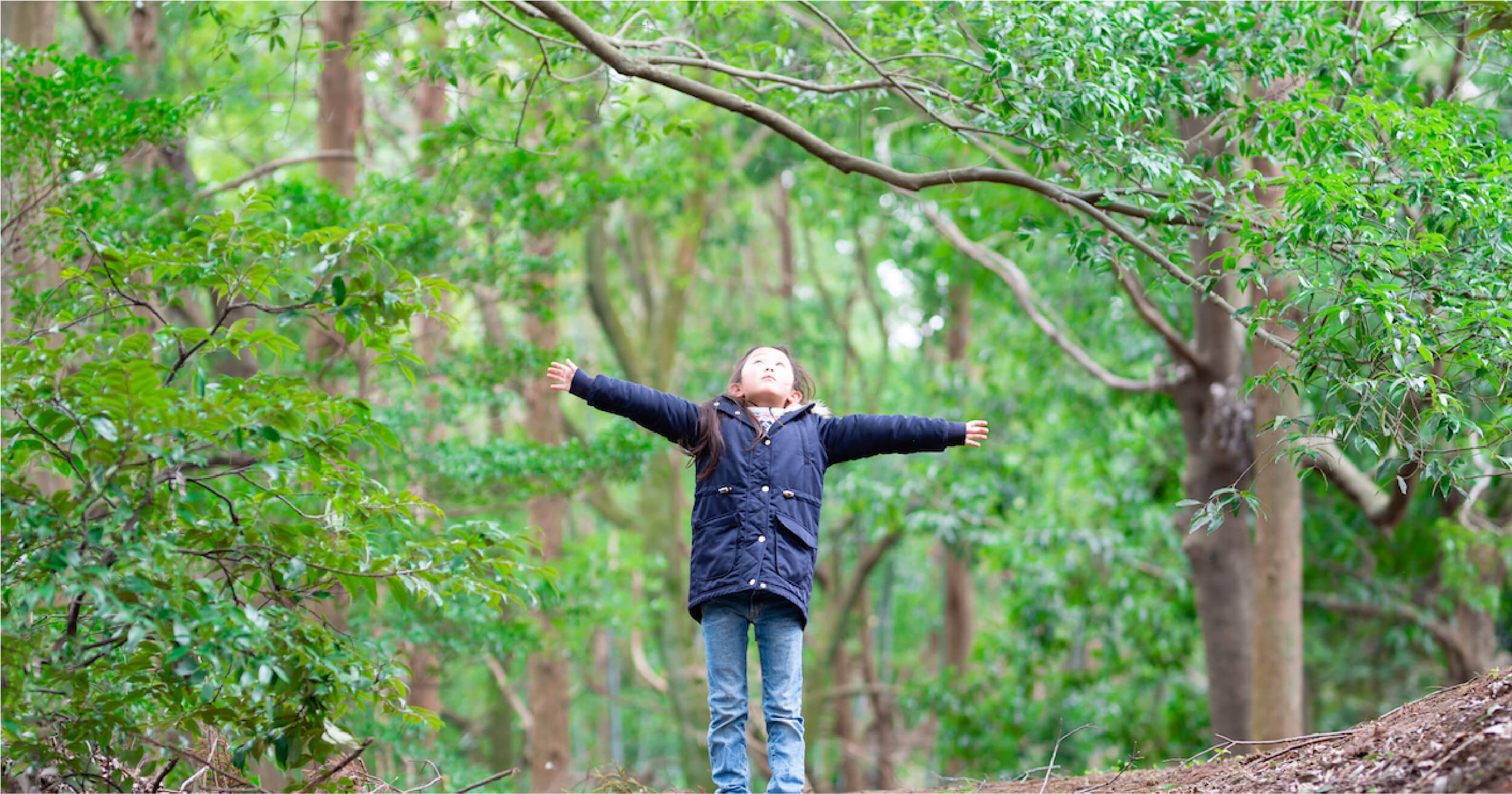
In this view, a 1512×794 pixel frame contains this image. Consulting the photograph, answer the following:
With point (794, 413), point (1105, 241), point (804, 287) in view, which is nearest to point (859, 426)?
point (794, 413)

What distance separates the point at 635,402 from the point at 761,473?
485 millimetres

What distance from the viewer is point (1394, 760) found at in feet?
10.3

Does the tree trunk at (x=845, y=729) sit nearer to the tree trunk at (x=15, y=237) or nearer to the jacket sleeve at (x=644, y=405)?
the jacket sleeve at (x=644, y=405)

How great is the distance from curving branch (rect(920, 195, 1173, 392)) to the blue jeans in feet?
14.8

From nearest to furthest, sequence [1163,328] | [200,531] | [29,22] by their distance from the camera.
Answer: [200,531]
[29,22]
[1163,328]

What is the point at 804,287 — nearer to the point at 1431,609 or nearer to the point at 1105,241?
the point at 1431,609

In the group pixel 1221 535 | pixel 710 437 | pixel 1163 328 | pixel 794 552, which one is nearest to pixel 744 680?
pixel 794 552

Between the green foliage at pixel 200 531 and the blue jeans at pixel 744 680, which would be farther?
the blue jeans at pixel 744 680

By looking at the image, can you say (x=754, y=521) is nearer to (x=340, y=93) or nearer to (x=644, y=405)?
(x=644, y=405)

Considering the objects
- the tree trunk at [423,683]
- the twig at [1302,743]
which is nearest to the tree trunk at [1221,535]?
the twig at [1302,743]

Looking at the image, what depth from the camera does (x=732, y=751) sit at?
3750 mm

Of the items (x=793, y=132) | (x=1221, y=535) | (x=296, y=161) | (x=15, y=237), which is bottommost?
(x=1221, y=535)

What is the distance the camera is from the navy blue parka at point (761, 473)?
3.76 metres

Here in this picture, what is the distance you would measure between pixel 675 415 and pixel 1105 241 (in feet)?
5.70
